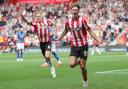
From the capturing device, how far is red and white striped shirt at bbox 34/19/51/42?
20067mm

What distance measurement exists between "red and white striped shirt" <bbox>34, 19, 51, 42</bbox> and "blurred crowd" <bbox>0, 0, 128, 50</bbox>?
27.6 m

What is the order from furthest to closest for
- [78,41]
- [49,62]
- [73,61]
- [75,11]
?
[49,62], [78,41], [73,61], [75,11]

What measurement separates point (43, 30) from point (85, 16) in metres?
31.1

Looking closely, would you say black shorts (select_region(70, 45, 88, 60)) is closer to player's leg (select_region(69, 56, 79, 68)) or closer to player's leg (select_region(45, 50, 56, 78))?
player's leg (select_region(69, 56, 79, 68))

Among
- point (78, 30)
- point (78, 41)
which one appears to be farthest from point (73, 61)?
point (78, 30)

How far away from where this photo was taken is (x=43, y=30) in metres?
20.2

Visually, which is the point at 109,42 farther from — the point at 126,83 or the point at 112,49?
the point at 126,83

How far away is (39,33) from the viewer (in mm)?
20219

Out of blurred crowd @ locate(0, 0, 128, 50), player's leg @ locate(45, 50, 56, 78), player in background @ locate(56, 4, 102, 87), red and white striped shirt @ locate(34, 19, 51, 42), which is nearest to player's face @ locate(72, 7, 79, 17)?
player in background @ locate(56, 4, 102, 87)

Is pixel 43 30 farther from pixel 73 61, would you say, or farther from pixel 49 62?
pixel 73 61

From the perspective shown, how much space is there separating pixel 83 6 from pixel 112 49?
23.2 feet

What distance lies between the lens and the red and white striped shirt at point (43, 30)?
65.8 ft

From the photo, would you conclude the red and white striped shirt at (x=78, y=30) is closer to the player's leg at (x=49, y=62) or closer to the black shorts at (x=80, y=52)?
the black shorts at (x=80, y=52)

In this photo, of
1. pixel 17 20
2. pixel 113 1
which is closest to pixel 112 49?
pixel 113 1
